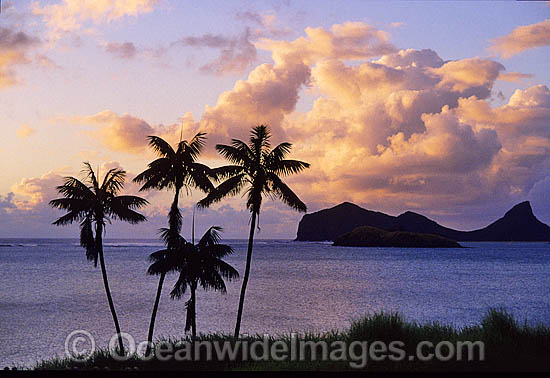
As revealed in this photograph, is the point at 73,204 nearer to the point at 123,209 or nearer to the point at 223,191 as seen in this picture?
the point at 123,209

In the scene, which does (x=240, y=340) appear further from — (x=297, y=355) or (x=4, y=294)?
(x=4, y=294)

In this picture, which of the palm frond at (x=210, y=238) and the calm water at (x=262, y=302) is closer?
the palm frond at (x=210, y=238)

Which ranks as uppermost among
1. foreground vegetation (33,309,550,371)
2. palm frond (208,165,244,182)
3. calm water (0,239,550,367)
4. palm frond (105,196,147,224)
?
palm frond (208,165,244,182)

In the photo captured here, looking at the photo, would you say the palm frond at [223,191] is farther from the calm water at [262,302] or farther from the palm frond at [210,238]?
the calm water at [262,302]

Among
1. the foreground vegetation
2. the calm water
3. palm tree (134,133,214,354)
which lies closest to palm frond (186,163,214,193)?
palm tree (134,133,214,354)

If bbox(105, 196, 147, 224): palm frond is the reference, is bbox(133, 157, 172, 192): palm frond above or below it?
above

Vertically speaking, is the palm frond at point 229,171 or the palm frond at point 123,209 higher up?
the palm frond at point 229,171

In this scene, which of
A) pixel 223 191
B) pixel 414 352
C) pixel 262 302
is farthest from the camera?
pixel 262 302

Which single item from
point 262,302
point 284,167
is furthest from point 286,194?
point 262,302

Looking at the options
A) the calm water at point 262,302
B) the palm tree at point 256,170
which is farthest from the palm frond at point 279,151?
the calm water at point 262,302

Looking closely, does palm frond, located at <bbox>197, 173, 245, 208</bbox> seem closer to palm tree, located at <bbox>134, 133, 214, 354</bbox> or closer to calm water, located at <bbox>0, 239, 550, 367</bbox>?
palm tree, located at <bbox>134, 133, 214, 354</bbox>

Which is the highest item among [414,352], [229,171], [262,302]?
[229,171]

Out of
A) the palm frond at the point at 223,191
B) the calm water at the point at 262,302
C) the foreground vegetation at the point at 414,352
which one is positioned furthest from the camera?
the calm water at the point at 262,302

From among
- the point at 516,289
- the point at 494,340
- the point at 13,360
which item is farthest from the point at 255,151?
the point at 516,289
